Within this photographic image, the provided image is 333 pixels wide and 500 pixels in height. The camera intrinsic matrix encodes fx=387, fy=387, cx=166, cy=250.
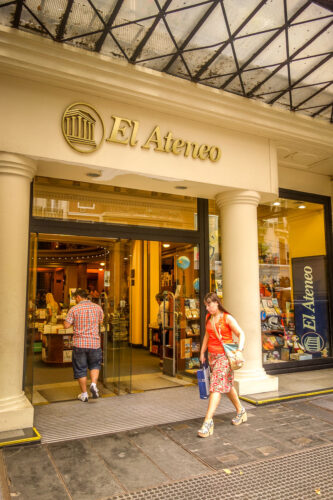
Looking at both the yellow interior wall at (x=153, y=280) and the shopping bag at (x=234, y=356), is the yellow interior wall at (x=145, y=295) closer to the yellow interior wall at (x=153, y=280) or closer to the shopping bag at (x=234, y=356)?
the yellow interior wall at (x=153, y=280)

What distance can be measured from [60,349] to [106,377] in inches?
99.6

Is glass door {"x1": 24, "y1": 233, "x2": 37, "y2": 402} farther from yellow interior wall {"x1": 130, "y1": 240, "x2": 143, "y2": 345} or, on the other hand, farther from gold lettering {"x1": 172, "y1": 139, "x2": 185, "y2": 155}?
yellow interior wall {"x1": 130, "y1": 240, "x2": 143, "y2": 345}

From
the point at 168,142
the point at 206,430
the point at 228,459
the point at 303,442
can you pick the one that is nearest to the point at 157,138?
the point at 168,142

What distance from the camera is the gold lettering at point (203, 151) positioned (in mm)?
6207

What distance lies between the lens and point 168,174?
593 centimetres

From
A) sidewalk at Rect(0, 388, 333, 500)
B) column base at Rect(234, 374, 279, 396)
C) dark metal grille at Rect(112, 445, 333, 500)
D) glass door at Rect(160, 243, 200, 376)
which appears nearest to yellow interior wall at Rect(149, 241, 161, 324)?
glass door at Rect(160, 243, 200, 376)

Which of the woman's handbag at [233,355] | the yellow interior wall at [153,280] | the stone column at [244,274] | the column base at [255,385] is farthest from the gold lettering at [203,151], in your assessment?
the yellow interior wall at [153,280]

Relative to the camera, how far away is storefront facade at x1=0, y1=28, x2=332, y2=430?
15.9 feet

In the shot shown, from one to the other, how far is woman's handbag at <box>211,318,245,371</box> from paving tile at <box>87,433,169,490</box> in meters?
1.41

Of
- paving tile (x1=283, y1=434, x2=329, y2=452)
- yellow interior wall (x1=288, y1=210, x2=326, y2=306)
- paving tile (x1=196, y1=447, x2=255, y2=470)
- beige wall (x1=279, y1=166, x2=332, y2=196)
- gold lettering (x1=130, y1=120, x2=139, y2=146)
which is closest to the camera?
paving tile (x1=196, y1=447, x2=255, y2=470)

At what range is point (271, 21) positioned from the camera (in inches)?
208

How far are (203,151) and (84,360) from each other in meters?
3.85

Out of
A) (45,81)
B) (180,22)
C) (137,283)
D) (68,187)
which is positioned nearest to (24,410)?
(68,187)

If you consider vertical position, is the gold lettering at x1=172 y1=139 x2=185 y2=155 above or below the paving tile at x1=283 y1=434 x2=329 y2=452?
above
